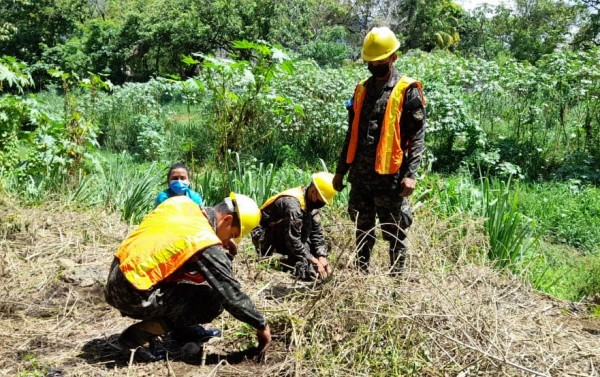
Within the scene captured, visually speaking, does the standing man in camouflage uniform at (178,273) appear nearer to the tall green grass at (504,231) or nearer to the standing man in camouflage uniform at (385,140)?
the standing man in camouflage uniform at (385,140)

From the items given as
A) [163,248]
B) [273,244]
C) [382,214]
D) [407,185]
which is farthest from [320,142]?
[163,248]

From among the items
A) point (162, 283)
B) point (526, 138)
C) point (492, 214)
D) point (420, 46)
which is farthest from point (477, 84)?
point (420, 46)

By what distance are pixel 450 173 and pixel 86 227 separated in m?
5.57

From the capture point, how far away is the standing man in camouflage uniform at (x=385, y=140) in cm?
363

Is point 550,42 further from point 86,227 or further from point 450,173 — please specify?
point 86,227

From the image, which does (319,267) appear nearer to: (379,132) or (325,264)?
(325,264)

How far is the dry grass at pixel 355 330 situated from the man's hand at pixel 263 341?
4cm

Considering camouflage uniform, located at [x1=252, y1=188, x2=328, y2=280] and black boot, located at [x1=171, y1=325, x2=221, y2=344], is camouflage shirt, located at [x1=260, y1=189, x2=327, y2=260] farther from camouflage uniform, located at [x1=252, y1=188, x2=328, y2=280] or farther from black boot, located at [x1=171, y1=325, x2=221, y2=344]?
black boot, located at [x1=171, y1=325, x2=221, y2=344]

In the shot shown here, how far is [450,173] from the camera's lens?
8742 mm

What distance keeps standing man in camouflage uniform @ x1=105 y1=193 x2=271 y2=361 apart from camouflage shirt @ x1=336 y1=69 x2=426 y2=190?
108cm

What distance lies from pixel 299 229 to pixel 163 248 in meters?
1.69

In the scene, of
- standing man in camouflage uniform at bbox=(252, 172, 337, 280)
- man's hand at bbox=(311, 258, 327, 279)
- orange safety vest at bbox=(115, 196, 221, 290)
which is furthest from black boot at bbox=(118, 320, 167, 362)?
man's hand at bbox=(311, 258, 327, 279)

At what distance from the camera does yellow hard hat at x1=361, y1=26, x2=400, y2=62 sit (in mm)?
3555

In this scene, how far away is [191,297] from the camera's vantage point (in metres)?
3.08
